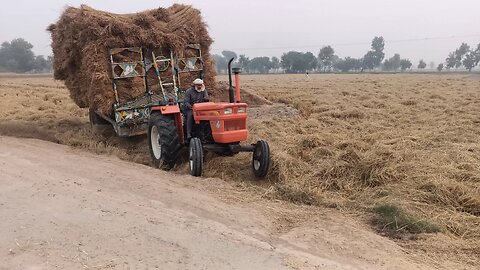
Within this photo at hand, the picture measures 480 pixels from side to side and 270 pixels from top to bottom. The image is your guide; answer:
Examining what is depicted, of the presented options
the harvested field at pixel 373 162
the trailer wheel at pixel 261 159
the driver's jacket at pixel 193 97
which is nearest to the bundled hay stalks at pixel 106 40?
the harvested field at pixel 373 162

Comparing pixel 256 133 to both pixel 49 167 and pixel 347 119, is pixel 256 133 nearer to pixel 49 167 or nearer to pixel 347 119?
pixel 347 119

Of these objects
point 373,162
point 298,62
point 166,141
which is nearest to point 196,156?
point 166,141

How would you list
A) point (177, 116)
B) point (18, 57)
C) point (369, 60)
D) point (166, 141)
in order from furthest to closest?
point (369, 60) → point (18, 57) → point (177, 116) → point (166, 141)

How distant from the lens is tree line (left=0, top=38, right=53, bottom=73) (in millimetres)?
111875

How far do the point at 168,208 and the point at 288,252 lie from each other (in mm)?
1596

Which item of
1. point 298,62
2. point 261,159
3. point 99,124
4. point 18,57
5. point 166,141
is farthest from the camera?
point 18,57

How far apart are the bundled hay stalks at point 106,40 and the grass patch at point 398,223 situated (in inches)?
232

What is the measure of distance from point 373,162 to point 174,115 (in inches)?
140

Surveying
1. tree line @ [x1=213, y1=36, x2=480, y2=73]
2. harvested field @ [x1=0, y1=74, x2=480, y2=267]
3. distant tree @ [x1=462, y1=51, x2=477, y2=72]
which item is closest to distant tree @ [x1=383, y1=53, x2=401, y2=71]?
tree line @ [x1=213, y1=36, x2=480, y2=73]

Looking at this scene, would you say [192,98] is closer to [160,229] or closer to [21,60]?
[160,229]

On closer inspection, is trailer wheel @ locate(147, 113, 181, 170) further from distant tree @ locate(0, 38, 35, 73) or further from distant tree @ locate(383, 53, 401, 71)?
distant tree @ locate(383, 53, 401, 71)

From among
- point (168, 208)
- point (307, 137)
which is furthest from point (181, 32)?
point (168, 208)

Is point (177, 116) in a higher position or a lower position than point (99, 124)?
higher

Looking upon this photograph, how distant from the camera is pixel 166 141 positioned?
7.52 meters
